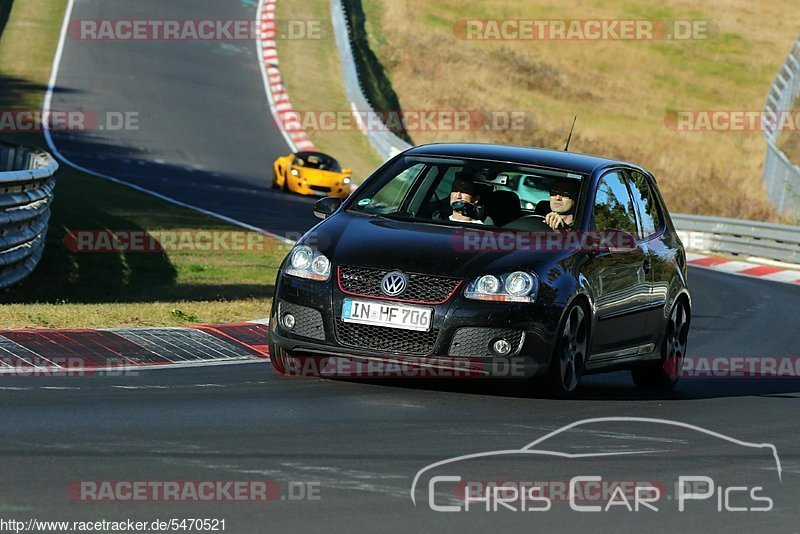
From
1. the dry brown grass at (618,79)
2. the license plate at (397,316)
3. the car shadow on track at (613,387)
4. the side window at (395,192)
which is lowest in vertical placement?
the dry brown grass at (618,79)

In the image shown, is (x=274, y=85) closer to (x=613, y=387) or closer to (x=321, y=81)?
(x=321, y=81)

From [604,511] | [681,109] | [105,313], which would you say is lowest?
[681,109]

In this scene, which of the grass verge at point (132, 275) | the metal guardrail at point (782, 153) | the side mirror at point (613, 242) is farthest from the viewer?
the metal guardrail at point (782, 153)

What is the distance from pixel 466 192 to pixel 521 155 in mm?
546

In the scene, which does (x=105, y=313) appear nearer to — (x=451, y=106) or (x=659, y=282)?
(x=659, y=282)

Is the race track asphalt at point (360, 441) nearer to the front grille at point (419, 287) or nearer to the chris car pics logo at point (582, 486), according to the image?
the chris car pics logo at point (582, 486)

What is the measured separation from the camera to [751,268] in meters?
27.1

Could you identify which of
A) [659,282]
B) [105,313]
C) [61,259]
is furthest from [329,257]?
[61,259]

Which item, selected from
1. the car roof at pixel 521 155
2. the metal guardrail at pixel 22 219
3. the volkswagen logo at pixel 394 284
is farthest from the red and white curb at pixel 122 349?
the metal guardrail at pixel 22 219

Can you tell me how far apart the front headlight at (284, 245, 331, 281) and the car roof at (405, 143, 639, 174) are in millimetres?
1502

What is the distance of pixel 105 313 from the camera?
39.4ft

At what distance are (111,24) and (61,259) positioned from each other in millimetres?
34049

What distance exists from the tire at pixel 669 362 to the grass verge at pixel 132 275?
3689 mm

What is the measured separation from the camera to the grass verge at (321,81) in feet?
136
